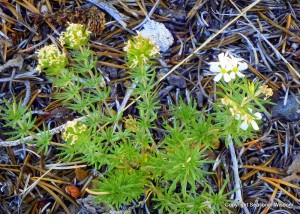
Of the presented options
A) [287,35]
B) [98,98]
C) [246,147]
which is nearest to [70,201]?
[98,98]

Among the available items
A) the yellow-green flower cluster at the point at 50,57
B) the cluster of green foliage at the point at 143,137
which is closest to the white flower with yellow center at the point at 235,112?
the cluster of green foliage at the point at 143,137

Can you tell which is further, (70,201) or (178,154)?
(70,201)

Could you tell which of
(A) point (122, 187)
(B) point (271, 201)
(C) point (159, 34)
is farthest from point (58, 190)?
(B) point (271, 201)

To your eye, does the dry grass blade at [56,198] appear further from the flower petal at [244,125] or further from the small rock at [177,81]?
the flower petal at [244,125]

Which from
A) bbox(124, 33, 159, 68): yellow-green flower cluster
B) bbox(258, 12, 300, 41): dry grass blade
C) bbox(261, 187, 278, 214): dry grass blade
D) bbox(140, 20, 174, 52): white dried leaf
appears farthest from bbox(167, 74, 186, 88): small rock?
bbox(261, 187, 278, 214): dry grass blade

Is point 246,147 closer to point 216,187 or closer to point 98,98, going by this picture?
point 216,187

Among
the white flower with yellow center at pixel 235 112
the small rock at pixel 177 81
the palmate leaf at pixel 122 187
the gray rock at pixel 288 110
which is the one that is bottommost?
the palmate leaf at pixel 122 187

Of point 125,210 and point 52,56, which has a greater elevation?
point 52,56
